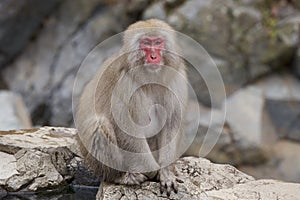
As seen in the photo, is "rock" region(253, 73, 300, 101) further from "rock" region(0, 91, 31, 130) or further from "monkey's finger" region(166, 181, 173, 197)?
"monkey's finger" region(166, 181, 173, 197)

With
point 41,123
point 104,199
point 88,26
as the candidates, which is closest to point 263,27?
point 88,26

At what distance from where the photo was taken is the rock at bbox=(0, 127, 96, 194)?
4.90 m

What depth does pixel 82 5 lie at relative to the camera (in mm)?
10633

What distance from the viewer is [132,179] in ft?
14.9

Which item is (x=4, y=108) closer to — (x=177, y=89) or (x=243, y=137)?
(x=243, y=137)

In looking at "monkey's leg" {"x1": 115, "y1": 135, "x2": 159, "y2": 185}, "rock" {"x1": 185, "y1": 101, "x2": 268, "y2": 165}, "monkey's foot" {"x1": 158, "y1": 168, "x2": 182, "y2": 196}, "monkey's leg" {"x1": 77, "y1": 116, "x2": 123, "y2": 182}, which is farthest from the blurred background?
"monkey's foot" {"x1": 158, "y1": 168, "x2": 182, "y2": 196}

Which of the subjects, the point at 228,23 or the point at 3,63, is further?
the point at 3,63

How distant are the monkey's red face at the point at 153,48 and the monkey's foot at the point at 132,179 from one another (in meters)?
0.79

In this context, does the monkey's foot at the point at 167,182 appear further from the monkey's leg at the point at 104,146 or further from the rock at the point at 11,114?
the rock at the point at 11,114

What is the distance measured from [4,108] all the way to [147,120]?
15.1ft

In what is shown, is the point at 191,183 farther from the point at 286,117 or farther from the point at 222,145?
the point at 286,117

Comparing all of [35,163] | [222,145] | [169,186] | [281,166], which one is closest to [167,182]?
[169,186]

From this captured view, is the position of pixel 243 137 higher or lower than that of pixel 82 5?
lower

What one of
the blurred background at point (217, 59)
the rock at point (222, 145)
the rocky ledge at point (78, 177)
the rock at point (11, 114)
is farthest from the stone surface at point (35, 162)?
the rock at point (222, 145)
